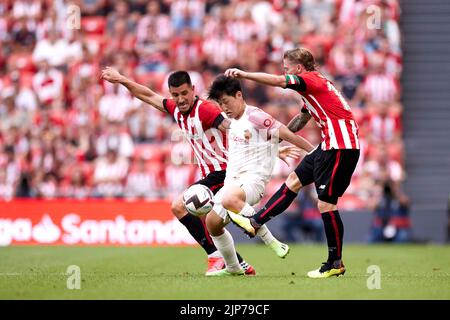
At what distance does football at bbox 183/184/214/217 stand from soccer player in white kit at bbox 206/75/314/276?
136 mm

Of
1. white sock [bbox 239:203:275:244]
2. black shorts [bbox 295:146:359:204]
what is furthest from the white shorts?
black shorts [bbox 295:146:359:204]

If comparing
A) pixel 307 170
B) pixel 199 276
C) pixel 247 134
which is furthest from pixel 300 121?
pixel 199 276

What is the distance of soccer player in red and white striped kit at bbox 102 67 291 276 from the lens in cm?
1066

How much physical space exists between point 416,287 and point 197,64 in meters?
14.3

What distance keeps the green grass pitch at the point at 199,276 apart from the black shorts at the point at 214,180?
975 mm

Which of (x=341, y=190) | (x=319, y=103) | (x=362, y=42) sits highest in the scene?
(x=362, y=42)

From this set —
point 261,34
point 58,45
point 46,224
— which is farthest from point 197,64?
point 46,224

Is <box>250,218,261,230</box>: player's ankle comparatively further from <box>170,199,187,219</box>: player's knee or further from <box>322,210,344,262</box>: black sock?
<box>170,199,187,219</box>: player's knee

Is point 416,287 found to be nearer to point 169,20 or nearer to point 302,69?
point 302,69

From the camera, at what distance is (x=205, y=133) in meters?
10.8

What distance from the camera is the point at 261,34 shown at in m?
23.3

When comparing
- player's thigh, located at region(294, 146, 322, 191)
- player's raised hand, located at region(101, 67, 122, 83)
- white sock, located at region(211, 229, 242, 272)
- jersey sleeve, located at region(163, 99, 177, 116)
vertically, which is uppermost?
player's raised hand, located at region(101, 67, 122, 83)

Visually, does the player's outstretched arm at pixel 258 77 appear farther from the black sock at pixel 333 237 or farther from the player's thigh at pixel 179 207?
the player's thigh at pixel 179 207
